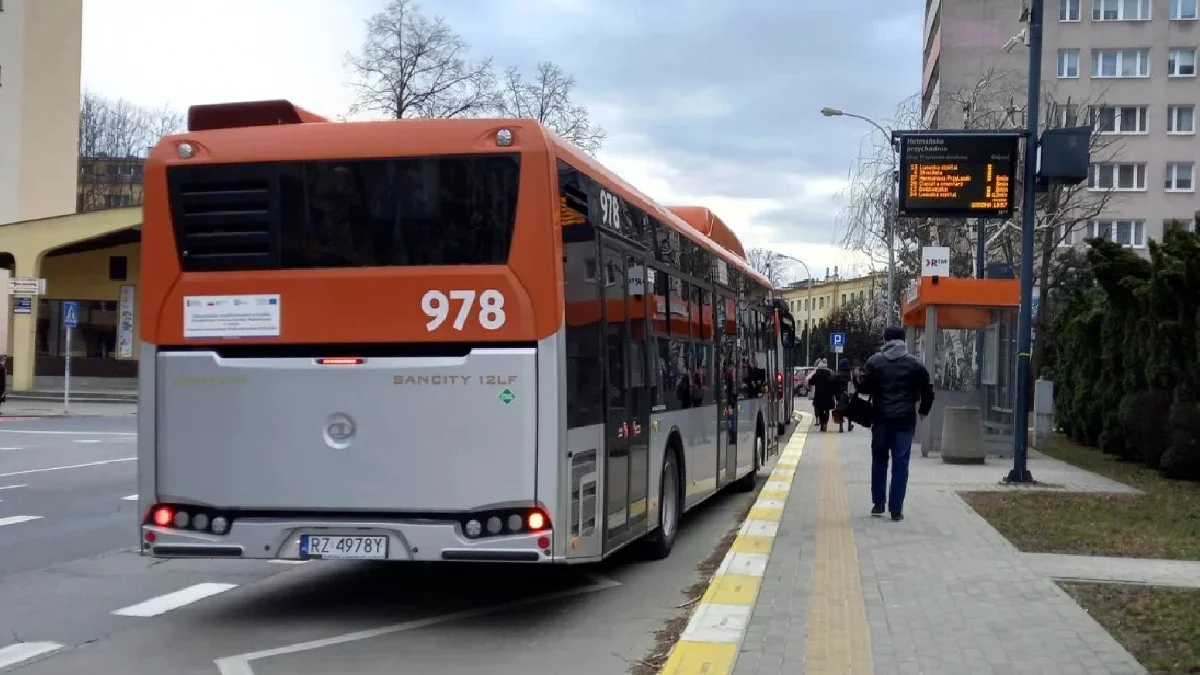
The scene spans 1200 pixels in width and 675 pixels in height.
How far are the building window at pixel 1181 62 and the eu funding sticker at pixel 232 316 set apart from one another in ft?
215

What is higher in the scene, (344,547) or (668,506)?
(344,547)

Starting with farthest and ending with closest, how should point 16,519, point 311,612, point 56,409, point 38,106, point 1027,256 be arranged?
1. point 38,106
2. point 56,409
3. point 1027,256
4. point 16,519
5. point 311,612

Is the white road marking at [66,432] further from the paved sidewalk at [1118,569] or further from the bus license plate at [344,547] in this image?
the paved sidewalk at [1118,569]

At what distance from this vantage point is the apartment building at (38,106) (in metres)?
54.6

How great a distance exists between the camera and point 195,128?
820 centimetres

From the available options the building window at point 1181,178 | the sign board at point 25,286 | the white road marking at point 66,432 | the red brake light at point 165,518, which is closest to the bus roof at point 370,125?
the red brake light at point 165,518

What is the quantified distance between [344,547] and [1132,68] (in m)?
65.4

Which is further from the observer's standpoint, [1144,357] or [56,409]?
[56,409]

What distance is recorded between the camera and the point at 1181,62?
6431 centimetres

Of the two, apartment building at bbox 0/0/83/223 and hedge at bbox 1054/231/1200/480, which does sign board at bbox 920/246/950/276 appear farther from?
apartment building at bbox 0/0/83/223

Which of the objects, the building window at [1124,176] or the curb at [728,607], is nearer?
the curb at [728,607]

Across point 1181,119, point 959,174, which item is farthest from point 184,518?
point 1181,119

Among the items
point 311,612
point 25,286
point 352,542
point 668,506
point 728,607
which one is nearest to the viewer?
point 352,542

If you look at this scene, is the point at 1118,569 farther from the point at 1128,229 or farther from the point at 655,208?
the point at 1128,229
